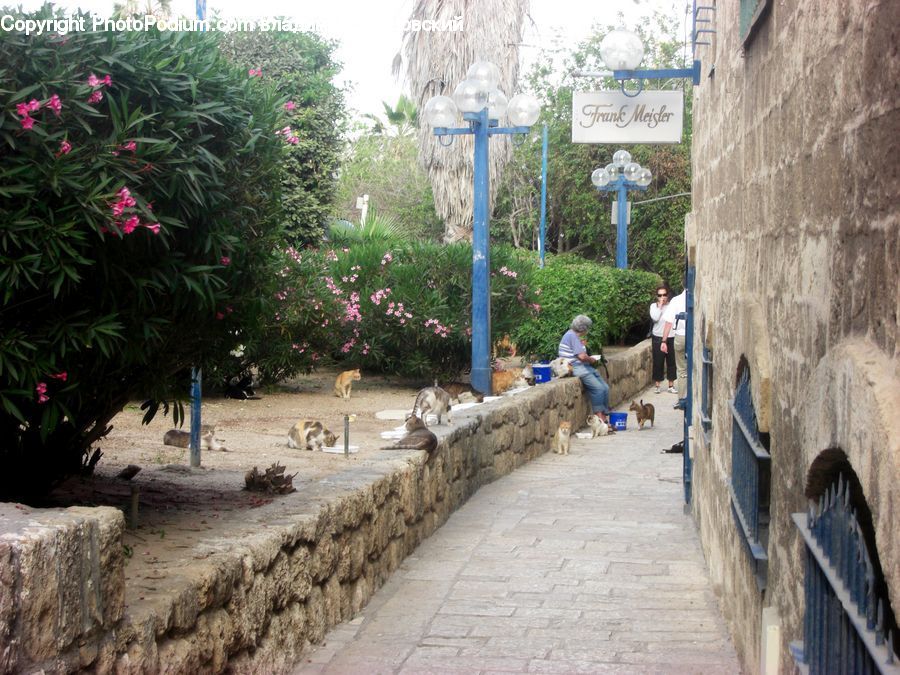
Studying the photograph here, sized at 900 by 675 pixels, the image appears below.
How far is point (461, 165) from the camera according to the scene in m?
22.5

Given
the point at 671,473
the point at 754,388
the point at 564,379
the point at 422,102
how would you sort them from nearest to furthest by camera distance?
the point at 754,388 < the point at 671,473 < the point at 564,379 < the point at 422,102

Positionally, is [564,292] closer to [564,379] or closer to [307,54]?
[564,379]

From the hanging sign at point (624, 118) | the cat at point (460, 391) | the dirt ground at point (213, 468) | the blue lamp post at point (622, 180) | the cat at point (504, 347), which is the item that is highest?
Result: the blue lamp post at point (622, 180)

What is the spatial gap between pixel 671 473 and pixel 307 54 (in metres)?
13.8

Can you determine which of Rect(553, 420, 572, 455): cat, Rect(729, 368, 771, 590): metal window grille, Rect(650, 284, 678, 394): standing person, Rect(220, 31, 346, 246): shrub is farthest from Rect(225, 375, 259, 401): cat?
Rect(729, 368, 771, 590): metal window grille

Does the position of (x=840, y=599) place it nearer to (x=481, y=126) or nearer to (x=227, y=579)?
(x=227, y=579)

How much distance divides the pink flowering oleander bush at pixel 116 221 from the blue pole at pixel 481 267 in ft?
26.5

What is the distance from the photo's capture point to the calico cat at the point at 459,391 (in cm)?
1461

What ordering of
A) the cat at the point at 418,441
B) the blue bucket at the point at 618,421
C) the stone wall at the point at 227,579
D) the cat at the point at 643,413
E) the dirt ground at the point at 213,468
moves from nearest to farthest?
the stone wall at the point at 227,579 → the dirt ground at the point at 213,468 → the cat at the point at 418,441 → the cat at the point at 643,413 → the blue bucket at the point at 618,421

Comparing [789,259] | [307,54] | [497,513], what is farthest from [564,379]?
[789,259]

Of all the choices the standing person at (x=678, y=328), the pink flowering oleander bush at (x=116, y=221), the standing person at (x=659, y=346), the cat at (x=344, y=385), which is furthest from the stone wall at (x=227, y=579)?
the standing person at (x=659, y=346)

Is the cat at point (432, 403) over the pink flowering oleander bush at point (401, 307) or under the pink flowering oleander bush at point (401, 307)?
under

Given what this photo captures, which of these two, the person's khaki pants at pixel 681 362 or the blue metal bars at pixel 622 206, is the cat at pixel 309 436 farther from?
the blue metal bars at pixel 622 206

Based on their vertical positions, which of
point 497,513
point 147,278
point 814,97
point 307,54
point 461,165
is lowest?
point 497,513
